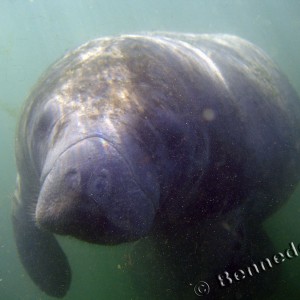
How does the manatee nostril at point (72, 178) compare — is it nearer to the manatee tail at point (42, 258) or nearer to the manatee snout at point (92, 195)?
the manatee snout at point (92, 195)

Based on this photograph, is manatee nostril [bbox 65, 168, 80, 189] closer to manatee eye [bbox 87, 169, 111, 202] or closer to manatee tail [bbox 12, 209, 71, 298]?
manatee eye [bbox 87, 169, 111, 202]

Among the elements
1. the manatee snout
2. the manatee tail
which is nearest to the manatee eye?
the manatee snout

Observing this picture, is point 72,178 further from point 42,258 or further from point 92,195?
point 42,258

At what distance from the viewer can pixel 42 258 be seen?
5574 mm

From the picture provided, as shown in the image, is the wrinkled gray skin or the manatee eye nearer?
the manatee eye

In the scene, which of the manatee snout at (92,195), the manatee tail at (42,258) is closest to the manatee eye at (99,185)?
the manatee snout at (92,195)

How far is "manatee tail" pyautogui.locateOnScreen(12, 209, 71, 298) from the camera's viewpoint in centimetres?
549

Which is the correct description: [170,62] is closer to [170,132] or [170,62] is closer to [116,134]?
[170,132]

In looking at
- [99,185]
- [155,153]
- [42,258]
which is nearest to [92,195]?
[99,185]

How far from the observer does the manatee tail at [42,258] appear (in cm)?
549

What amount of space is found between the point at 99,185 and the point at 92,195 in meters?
0.07

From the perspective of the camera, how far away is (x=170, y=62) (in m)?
3.26

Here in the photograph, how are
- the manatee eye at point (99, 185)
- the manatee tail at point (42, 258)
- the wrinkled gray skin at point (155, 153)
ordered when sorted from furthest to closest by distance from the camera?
the manatee tail at point (42, 258)
the wrinkled gray skin at point (155, 153)
the manatee eye at point (99, 185)

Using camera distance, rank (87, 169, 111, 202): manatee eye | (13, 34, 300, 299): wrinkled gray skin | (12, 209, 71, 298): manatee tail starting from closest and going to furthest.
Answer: (87, 169, 111, 202): manatee eye, (13, 34, 300, 299): wrinkled gray skin, (12, 209, 71, 298): manatee tail
